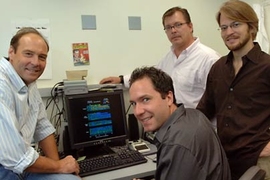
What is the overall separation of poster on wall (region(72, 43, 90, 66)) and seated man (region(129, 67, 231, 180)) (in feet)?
3.63

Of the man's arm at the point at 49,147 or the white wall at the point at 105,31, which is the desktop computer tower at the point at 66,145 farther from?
the white wall at the point at 105,31

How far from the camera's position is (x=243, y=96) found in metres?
1.62

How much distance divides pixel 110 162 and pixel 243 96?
3.05 feet

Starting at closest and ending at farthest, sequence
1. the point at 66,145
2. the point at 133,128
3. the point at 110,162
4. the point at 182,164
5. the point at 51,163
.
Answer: the point at 182,164 < the point at 51,163 < the point at 110,162 < the point at 66,145 < the point at 133,128

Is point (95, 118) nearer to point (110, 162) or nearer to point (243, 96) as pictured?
point (110, 162)

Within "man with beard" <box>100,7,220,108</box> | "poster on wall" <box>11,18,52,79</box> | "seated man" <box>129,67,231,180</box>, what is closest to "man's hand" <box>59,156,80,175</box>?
"seated man" <box>129,67,231,180</box>

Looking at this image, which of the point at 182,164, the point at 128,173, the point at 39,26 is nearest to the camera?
the point at 182,164

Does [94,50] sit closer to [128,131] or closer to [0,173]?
[128,131]

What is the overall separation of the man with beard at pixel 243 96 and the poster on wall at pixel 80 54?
1.16 meters

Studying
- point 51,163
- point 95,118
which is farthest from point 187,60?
point 51,163

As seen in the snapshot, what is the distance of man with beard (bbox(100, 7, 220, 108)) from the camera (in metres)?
2.21

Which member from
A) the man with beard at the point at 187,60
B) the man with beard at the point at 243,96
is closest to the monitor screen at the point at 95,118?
the man with beard at the point at 187,60

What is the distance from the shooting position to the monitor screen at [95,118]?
6.70ft

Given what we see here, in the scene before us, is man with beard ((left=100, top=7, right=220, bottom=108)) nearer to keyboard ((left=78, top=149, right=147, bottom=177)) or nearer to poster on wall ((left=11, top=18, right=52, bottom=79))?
keyboard ((left=78, top=149, right=147, bottom=177))
